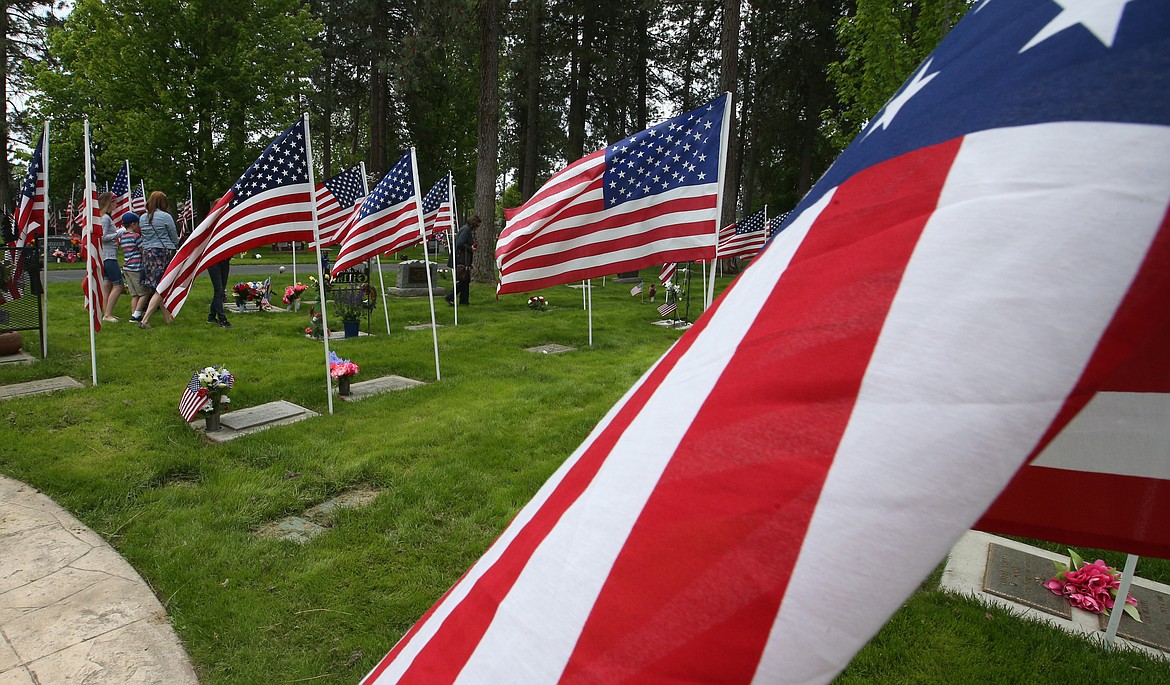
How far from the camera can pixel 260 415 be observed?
634 centimetres

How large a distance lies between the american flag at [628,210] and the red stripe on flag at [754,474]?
4.58 metres

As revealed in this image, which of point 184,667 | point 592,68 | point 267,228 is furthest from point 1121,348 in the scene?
point 592,68

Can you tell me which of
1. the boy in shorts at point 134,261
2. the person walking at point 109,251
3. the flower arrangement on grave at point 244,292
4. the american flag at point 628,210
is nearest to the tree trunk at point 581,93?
the flower arrangement on grave at point 244,292

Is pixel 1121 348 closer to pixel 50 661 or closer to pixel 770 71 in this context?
pixel 50 661

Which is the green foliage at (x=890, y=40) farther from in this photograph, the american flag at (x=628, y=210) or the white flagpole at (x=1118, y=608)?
the white flagpole at (x=1118, y=608)

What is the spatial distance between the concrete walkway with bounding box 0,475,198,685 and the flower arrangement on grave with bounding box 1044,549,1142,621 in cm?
446

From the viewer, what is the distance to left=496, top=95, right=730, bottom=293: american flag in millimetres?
5172

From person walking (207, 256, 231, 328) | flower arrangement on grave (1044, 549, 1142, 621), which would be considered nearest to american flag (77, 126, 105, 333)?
person walking (207, 256, 231, 328)

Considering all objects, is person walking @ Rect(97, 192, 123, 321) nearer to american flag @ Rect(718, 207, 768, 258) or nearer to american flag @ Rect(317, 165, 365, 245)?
american flag @ Rect(317, 165, 365, 245)

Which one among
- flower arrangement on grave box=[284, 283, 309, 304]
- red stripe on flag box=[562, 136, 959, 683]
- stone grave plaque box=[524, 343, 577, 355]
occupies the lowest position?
stone grave plaque box=[524, 343, 577, 355]

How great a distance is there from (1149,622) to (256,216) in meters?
7.19

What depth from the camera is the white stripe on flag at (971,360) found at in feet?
1.69

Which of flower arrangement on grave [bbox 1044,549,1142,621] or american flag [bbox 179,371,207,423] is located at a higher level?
american flag [bbox 179,371,207,423]

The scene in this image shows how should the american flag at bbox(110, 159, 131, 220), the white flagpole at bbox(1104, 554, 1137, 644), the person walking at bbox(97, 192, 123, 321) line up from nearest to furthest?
the white flagpole at bbox(1104, 554, 1137, 644) < the person walking at bbox(97, 192, 123, 321) < the american flag at bbox(110, 159, 131, 220)
